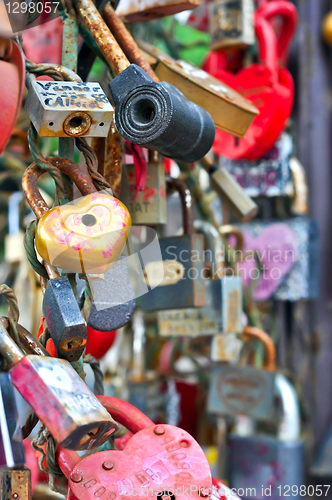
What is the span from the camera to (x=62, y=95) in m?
0.41

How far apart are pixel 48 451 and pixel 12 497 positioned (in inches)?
2.4

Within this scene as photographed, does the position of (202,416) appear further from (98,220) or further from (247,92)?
(98,220)

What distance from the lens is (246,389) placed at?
1.05m

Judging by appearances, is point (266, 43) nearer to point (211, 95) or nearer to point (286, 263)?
point (286, 263)

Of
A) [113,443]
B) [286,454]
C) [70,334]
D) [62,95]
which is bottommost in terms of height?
[286,454]

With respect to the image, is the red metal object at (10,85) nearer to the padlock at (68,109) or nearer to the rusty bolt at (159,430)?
the padlock at (68,109)

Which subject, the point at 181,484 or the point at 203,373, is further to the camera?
the point at 203,373

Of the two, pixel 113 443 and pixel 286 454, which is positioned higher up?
pixel 113 443

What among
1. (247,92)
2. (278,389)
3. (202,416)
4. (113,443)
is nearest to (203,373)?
(202,416)

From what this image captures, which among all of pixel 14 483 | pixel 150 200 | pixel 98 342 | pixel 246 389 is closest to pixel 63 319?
pixel 14 483

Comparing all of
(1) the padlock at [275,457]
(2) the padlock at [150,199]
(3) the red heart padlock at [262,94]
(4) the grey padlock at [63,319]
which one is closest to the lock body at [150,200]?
(2) the padlock at [150,199]

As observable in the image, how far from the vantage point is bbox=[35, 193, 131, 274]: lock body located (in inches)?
14.7

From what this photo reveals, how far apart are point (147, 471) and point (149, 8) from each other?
18.5 inches

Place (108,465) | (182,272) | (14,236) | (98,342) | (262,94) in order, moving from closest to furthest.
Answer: (108,465), (182,272), (98,342), (262,94), (14,236)
